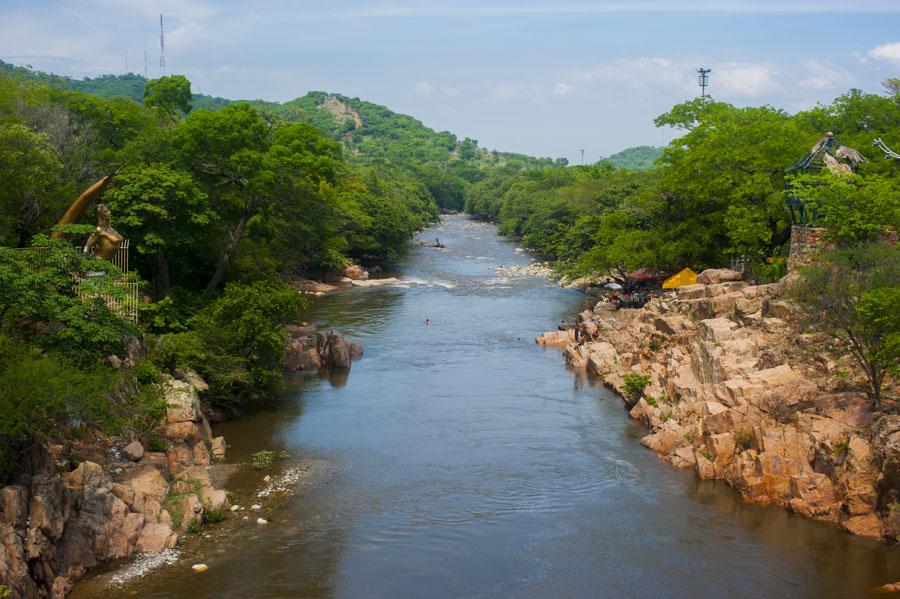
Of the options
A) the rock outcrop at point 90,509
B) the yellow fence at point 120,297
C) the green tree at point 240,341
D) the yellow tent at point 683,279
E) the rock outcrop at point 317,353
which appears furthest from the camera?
the yellow tent at point 683,279

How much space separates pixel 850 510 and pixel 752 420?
374 cm

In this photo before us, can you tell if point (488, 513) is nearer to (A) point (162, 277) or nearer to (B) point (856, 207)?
(B) point (856, 207)

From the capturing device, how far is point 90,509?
18.7 m

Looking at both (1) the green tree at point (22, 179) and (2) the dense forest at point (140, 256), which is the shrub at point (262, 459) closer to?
(2) the dense forest at point (140, 256)

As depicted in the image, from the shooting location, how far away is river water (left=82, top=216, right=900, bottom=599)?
18750 mm

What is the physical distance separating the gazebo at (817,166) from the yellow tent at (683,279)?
7981 millimetres

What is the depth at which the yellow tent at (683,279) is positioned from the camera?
4314 centimetres

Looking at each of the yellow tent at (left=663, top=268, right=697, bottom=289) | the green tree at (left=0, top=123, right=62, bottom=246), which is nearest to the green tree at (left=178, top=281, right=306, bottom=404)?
the green tree at (left=0, top=123, right=62, bottom=246)

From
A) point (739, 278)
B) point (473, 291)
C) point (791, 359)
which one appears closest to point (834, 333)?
point (791, 359)

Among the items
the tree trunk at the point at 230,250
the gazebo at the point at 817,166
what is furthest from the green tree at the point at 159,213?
the gazebo at the point at 817,166

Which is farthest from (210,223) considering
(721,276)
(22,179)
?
(721,276)

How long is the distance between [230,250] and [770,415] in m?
23.1

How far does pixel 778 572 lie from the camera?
63.0 ft

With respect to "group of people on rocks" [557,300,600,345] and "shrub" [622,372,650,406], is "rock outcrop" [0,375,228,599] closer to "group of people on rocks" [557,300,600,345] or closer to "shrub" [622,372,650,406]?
"shrub" [622,372,650,406]
